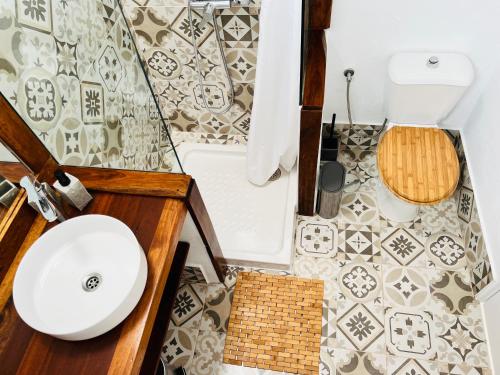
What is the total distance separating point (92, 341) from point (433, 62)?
1.70 meters

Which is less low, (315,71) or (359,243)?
(315,71)

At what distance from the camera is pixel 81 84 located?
1.43m

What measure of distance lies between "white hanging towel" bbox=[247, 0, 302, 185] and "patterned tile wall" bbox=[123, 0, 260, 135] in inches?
9.7

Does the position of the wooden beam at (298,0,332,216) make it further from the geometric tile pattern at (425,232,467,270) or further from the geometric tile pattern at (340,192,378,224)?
the geometric tile pattern at (425,232,467,270)

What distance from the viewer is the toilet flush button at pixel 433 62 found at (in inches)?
66.3

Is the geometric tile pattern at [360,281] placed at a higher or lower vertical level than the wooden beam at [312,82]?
lower

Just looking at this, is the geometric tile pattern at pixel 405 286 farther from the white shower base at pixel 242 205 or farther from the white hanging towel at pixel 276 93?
the white hanging towel at pixel 276 93

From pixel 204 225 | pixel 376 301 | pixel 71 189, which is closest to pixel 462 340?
pixel 376 301

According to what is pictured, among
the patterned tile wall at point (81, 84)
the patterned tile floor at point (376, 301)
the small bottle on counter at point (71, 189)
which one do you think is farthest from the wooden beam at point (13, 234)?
the patterned tile floor at point (376, 301)

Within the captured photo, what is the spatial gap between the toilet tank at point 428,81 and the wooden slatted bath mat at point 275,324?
987 millimetres

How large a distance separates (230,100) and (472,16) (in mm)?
1206

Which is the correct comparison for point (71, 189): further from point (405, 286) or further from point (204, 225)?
point (405, 286)

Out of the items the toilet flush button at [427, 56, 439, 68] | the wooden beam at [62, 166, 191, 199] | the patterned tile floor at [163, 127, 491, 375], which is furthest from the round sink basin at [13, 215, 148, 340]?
the toilet flush button at [427, 56, 439, 68]

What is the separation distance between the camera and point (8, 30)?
115 cm
